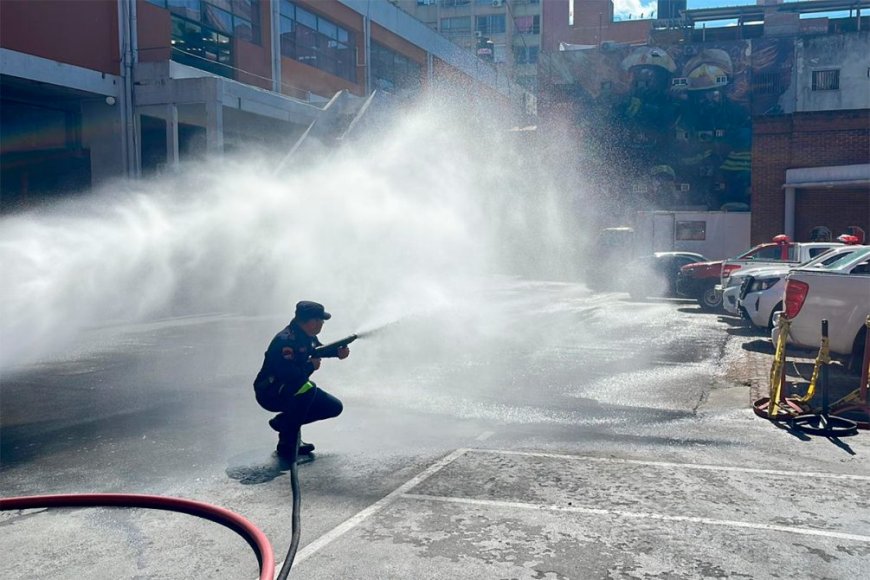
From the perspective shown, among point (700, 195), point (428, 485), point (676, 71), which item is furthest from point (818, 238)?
point (428, 485)

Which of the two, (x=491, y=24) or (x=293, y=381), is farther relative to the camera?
(x=491, y=24)

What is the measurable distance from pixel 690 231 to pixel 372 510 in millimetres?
30854

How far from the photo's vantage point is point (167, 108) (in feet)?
74.3

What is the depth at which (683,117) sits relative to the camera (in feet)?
133

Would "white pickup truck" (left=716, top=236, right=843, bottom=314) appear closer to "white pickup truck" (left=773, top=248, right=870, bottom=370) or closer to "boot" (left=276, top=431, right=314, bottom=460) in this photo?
"white pickup truck" (left=773, top=248, right=870, bottom=370)

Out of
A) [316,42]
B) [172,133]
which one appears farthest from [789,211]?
[172,133]

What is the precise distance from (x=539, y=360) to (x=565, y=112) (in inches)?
1259

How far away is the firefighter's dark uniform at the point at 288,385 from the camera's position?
6742 millimetres

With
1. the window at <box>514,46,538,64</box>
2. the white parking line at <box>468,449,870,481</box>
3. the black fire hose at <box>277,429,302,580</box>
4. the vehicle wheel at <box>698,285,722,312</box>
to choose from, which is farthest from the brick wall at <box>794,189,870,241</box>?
the window at <box>514,46,538,64</box>

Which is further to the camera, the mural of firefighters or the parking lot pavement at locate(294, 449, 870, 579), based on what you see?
the mural of firefighters

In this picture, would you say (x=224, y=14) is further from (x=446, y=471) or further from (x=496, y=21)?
(x=496, y=21)

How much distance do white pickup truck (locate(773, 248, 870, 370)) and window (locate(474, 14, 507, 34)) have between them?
70671mm

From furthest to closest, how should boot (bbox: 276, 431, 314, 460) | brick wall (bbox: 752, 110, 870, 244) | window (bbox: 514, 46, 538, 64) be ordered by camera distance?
1. window (bbox: 514, 46, 538, 64)
2. brick wall (bbox: 752, 110, 870, 244)
3. boot (bbox: 276, 431, 314, 460)

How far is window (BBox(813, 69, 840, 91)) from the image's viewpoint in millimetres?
39156
